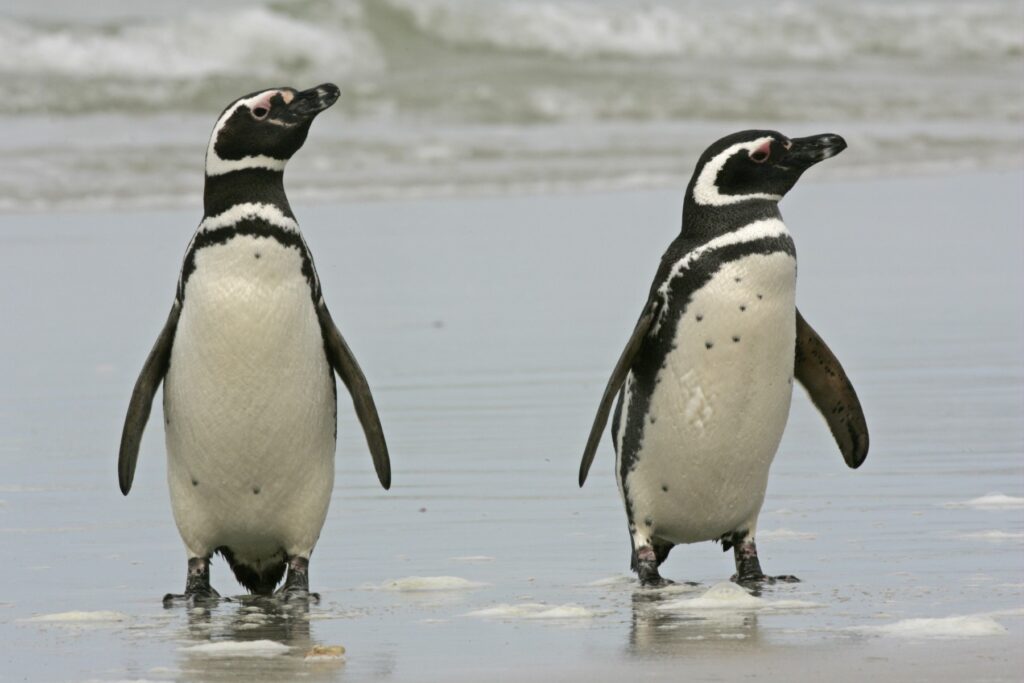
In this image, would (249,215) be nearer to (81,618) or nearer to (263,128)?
(263,128)

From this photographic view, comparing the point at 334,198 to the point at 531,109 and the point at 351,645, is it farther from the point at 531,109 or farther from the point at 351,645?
the point at 351,645

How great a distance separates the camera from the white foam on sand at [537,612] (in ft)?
14.3

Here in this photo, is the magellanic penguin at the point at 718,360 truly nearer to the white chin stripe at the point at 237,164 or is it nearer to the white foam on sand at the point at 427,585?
A: the white foam on sand at the point at 427,585

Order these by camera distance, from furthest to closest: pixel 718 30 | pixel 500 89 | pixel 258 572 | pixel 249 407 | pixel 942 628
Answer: pixel 718 30 < pixel 500 89 < pixel 258 572 < pixel 249 407 < pixel 942 628

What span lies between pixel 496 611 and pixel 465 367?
388 cm

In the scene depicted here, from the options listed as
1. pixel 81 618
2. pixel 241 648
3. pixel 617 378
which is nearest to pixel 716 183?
pixel 617 378

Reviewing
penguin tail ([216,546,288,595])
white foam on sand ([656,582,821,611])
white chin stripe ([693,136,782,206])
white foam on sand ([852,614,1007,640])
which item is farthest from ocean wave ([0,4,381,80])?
white foam on sand ([852,614,1007,640])

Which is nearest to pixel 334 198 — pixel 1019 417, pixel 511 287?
pixel 511 287

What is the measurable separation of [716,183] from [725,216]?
88 millimetres

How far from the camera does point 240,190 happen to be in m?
4.84

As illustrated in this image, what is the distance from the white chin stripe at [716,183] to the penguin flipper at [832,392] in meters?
0.44

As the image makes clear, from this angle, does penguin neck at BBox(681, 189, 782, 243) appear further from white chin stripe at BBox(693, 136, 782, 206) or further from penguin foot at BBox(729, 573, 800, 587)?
penguin foot at BBox(729, 573, 800, 587)

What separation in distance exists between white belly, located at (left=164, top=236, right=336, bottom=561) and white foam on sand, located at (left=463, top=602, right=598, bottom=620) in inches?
27.8

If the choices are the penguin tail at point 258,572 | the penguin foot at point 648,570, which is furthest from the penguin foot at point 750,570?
the penguin tail at point 258,572
